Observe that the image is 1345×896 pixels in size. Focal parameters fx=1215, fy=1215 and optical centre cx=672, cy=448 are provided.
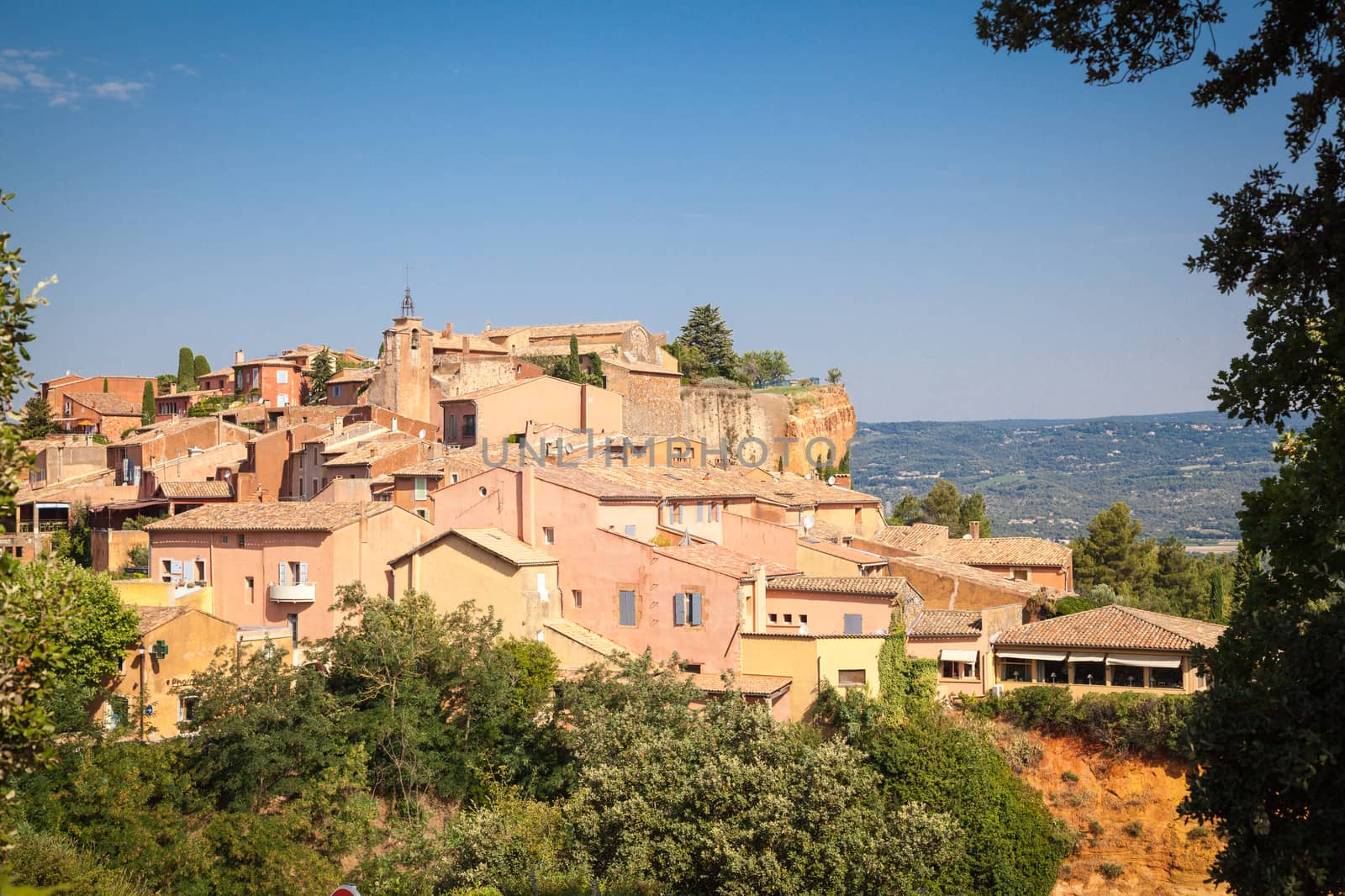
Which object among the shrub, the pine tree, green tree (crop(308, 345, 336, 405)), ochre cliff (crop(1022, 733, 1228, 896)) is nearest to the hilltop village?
the shrub

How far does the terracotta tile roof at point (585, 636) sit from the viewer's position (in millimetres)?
28312

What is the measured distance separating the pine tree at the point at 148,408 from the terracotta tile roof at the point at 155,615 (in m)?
34.8

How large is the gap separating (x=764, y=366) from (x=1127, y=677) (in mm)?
56604

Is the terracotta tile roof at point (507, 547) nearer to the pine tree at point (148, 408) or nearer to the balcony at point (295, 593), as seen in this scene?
the balcony at point (295, 593)

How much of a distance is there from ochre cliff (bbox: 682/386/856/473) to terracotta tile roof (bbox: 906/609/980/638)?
31.4 m

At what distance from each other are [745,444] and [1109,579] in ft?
64.1

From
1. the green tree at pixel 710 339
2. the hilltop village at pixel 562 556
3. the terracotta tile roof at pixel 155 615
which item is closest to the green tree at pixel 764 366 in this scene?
the green tree at pixel 710 339

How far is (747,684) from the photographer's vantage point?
26.5m

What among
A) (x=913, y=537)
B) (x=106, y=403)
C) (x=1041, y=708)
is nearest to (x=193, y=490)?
(x=106, y=403)

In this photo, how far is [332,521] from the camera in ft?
106

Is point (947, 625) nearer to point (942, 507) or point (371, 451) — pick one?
point (371, 451)

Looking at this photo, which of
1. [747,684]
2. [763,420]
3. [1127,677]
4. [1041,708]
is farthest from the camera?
[763,420]

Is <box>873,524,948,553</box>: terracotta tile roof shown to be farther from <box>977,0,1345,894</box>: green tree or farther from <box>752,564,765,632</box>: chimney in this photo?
<box>977,0,1345,894</box>: green tree

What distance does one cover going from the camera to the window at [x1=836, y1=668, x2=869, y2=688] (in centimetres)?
2709
